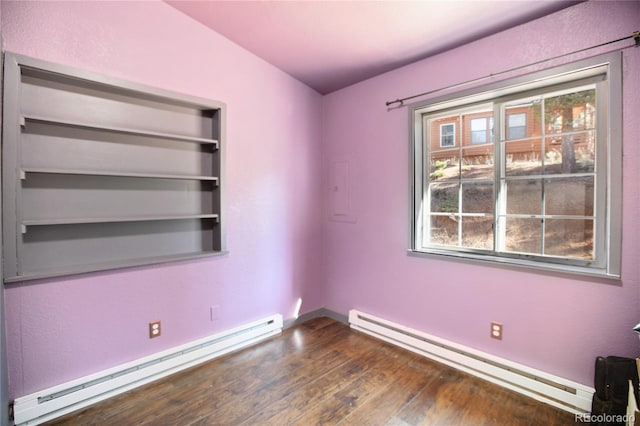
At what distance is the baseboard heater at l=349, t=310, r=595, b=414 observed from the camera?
1.84 meters

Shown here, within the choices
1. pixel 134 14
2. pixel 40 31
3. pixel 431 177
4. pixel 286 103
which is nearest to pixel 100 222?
pixel 40 31

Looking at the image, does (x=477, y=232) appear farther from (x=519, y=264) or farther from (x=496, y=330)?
(x=496, y=330)

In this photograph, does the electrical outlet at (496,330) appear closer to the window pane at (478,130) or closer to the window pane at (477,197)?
the window pane at (477,197)

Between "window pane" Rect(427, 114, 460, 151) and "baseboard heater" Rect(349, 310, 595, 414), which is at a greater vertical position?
"window pane" Rect(427, 114, 460, 151)

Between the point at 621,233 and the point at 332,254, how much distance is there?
2.26m

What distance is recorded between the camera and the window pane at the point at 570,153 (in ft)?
6.27

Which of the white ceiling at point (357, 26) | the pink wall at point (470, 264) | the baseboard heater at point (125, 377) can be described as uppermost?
the white ceiling at point (357, 26)

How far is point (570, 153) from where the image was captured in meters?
1.98

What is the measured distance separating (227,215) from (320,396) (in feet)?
5.09

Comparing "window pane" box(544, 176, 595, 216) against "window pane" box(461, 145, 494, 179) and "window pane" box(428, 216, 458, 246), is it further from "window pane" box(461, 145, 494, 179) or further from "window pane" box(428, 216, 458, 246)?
"window pane" box(428, 216, 458, 246)

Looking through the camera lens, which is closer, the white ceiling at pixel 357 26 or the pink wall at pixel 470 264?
the pink wall at pixel 470 264

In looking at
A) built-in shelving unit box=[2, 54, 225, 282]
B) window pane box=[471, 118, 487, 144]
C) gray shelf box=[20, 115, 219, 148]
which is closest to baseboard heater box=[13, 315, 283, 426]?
built-in shelving unit box=[2, 54, 225, 282]

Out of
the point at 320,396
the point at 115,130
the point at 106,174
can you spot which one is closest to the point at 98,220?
the point at 106,174

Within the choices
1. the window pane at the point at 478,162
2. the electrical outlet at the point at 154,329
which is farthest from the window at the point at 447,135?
the electrical outlet at the point at 154,329
